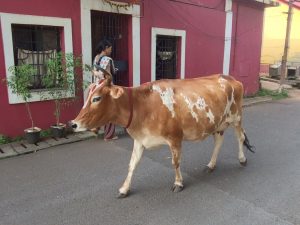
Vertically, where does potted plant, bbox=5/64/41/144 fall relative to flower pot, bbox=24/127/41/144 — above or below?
above

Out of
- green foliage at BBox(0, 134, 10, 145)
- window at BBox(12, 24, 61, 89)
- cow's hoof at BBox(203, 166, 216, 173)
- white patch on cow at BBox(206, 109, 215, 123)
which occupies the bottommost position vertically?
cow's hoof at BBox(203, 166, 216, 173)

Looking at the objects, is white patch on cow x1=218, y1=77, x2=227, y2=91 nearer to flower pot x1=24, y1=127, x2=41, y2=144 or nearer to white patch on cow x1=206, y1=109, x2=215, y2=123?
white patch on cow x1=206, y1=109, x2=215, y2=123

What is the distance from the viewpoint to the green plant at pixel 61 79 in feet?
20.3

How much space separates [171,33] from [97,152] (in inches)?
186

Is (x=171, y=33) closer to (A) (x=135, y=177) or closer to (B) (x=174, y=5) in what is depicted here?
(B) (x=174, y=5)

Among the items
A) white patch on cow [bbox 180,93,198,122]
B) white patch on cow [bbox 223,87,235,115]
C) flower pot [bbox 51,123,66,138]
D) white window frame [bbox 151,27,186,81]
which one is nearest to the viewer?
white patch on cow [bbox 180,93,198,122]

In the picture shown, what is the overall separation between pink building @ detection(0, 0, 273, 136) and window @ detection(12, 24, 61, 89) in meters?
0.02

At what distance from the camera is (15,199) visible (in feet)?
13.0

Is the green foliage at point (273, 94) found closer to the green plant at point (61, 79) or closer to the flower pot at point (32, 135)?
the green plant at point (61, 79)

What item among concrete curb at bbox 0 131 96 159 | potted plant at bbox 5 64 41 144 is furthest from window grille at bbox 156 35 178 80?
potted plant at bbox 5 64 41 144

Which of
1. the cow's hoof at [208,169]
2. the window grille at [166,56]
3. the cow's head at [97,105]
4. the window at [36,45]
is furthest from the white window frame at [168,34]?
the cow's head at [97,105]

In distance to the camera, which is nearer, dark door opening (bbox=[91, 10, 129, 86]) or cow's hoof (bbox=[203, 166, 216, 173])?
cow's hoof (bbox=[203, 166, 216, 173])

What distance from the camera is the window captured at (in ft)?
20.6

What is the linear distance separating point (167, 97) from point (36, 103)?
3.55m
